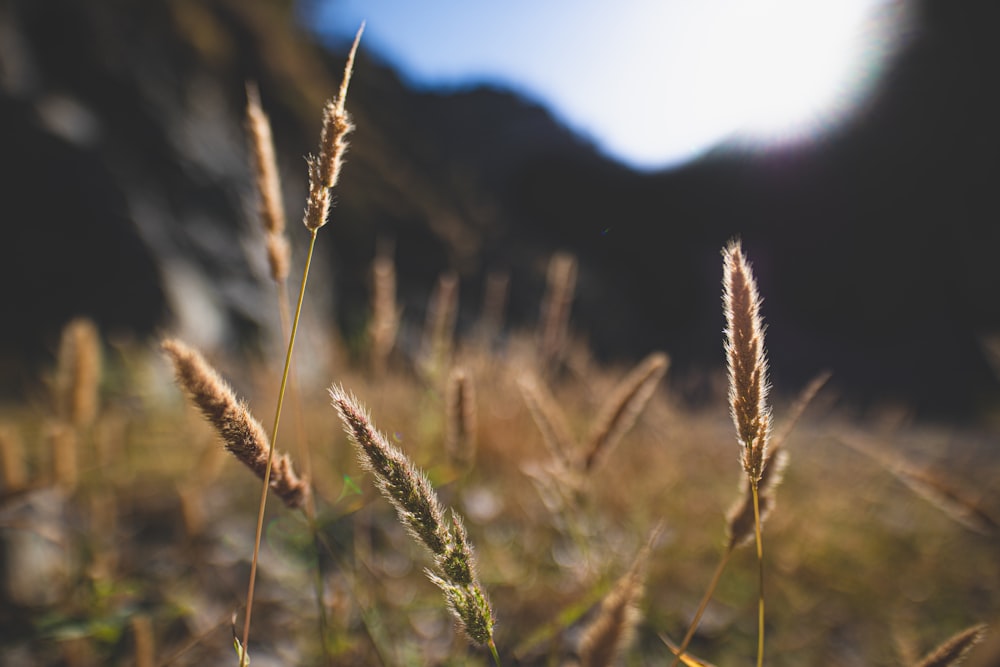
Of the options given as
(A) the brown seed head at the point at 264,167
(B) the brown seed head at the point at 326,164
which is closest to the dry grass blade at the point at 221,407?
(B) the brown seed head at the point at 326,164

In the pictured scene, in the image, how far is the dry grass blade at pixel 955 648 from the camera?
0.47 m

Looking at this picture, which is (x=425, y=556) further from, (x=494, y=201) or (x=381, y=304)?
(x=494, y=201)

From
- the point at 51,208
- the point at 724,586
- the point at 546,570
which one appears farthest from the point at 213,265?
the point at 724,586

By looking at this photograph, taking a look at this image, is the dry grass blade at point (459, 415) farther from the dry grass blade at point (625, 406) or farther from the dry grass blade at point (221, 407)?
the dry grass blade at point (221, 407)

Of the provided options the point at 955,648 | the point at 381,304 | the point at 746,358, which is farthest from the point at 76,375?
the point at 955,648

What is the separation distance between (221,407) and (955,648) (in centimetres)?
77

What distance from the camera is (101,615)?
0.93 m

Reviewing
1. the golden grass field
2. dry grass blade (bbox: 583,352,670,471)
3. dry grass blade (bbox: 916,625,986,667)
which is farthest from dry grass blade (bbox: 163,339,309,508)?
dry grass blade (bbox: 916,625,986,667)

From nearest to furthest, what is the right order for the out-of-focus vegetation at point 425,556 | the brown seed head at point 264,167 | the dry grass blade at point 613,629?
the dry grass blade at point 613,629
the brown seed head at point 264,167
the out-of-focus vegetation at point 425,556

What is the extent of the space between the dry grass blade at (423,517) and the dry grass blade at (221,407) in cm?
9

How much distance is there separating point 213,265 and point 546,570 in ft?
19.5

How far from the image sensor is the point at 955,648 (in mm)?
473

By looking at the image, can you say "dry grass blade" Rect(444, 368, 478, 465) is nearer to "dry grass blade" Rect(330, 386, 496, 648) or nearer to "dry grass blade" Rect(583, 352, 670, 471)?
"dry grass blade" Rect(583, 352, 670, 471)

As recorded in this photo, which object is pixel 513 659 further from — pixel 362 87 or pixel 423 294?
pixel 362 87
